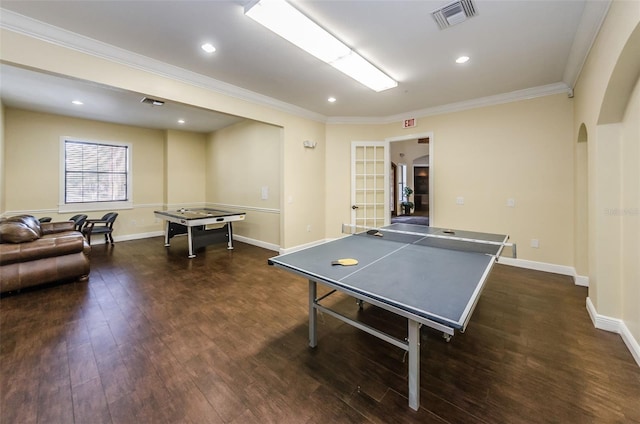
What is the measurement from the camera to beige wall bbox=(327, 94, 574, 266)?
3736mm

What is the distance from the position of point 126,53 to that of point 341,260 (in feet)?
10.6

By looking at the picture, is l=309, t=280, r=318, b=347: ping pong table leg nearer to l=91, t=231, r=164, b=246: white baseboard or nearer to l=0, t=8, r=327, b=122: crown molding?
l=0, t=8, r=327, b=122: crown molding

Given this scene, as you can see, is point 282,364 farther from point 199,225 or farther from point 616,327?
point 199,225

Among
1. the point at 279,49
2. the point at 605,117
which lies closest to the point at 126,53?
the point at 279,49

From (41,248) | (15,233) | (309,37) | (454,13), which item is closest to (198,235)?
(41,248)

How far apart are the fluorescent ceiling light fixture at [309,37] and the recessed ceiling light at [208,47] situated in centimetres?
79

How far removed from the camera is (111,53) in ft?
8.98

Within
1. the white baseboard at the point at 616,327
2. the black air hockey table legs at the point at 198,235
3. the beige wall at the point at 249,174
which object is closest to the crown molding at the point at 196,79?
the beige wall at the point at 249,174

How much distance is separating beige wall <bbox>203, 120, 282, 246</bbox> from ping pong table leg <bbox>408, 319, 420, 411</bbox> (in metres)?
3.87

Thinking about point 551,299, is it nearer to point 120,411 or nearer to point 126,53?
point 120,411

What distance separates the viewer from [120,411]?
1.51 meters

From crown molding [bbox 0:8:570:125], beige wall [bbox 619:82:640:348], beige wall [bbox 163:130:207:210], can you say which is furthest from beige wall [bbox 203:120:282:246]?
beige wall [bbox 619:82:640:348]

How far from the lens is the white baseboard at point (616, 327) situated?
1.99 metres

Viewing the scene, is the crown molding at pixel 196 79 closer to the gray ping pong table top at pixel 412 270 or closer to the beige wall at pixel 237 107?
the beige wall at pixel 237 107
